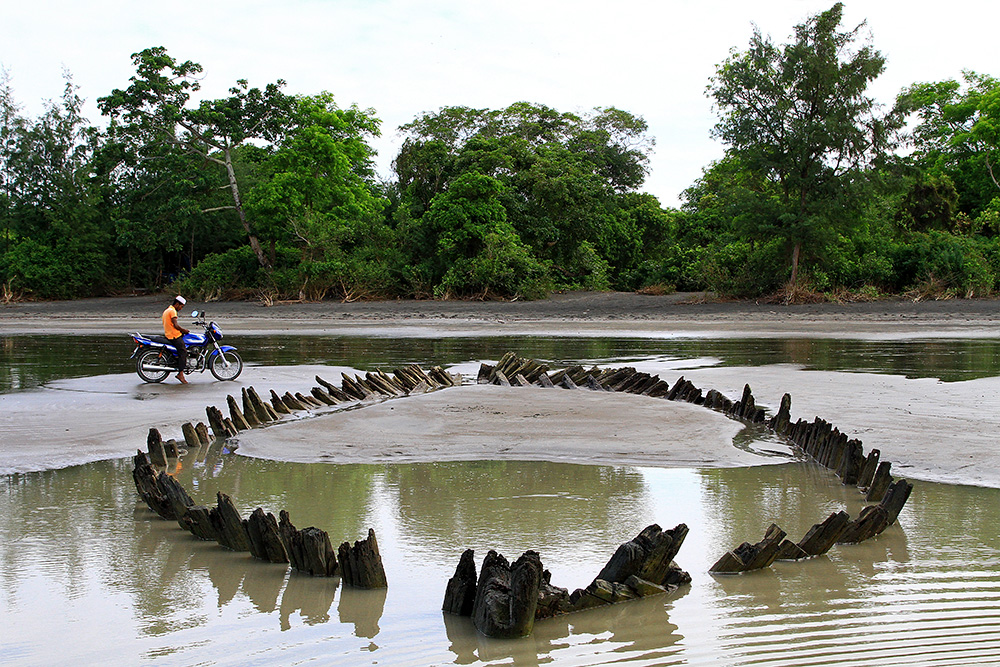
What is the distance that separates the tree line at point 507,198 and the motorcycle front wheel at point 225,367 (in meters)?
18.5

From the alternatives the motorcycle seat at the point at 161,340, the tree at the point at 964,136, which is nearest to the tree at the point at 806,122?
the tree at the point at 964,136

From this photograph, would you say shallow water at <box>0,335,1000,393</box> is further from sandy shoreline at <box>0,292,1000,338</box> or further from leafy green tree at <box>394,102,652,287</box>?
leafy green tree at <box>394,102,652,287</box>

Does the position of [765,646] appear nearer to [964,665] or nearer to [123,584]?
[964,665]

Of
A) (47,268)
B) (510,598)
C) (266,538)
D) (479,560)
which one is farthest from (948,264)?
(47,268)

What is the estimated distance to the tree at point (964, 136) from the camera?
35250mm

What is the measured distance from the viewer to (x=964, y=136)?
37.0 metres

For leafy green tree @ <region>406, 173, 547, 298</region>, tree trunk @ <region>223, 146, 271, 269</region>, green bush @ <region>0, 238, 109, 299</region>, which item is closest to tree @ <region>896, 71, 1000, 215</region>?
leafy green tree @ <region>406, 173, 547, 298</region>

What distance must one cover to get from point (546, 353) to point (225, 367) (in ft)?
22.7

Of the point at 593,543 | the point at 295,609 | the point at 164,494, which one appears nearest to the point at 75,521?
the point at 164,494

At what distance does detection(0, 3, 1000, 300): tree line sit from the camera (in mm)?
28750

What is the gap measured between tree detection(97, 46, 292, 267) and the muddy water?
101 ft

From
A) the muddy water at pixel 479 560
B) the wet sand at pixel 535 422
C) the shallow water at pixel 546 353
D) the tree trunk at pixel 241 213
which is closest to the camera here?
the muddy water at pixel 479 560

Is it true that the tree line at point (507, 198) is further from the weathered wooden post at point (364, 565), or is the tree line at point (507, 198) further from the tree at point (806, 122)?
the weathered wooden post at point (364, 565)

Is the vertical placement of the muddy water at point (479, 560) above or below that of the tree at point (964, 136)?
below
